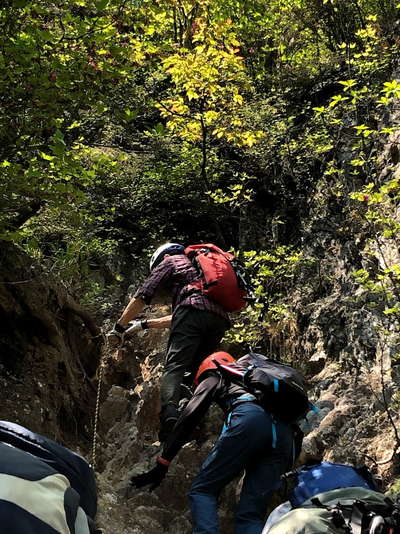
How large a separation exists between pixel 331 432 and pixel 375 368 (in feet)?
3.88

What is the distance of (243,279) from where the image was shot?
4.86 meters

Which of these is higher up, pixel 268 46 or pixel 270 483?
pixel 268 46

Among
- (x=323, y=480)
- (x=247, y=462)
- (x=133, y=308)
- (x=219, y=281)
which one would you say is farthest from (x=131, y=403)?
(x=323, y=480)

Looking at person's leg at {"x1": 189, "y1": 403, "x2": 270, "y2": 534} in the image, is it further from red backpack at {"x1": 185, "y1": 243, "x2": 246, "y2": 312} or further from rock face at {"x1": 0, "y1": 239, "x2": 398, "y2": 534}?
red backpack at {"x1": 185, "y1": 243, "x2": 246, "y2": 312}

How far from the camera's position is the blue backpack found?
2865mm

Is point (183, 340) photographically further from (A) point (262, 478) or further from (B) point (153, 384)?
(B) point (153, 384)

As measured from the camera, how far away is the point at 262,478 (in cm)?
351

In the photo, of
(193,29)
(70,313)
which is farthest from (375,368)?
(193,29)

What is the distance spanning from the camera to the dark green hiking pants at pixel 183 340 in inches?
181

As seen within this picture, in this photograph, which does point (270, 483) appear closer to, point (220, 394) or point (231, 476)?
point (231, 476)

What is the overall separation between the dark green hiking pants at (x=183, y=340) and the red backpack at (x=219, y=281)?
0.17m

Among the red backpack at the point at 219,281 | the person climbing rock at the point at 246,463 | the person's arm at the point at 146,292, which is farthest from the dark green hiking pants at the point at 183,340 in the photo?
the person climbing rock at the point at 246,463

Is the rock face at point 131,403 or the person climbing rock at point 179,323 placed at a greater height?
the person climbing rock at point 179,323

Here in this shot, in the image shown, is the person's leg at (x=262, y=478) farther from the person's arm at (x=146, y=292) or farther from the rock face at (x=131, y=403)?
the person's arm at (x=146, y=292)
